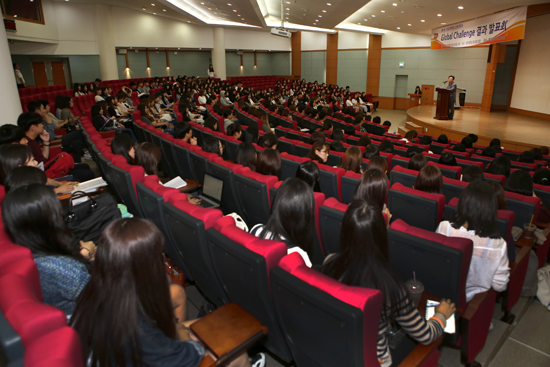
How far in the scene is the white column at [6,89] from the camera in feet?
15.3

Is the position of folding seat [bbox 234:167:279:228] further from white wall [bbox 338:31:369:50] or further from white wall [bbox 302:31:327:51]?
white wall [bbox 302:31:327:51]

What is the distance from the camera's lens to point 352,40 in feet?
68.2

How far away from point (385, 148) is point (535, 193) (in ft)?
8.29

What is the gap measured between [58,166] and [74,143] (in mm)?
1930

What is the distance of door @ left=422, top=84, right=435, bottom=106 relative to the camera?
1666 cm

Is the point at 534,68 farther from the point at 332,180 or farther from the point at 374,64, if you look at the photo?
the point at 332,180

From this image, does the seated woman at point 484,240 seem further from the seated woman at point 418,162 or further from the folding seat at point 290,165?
the folding seat at point 290,165

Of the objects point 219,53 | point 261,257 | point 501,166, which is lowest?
point 501,166

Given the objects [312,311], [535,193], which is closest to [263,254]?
[312,311]

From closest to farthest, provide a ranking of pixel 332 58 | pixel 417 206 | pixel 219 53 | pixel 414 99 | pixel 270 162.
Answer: pixel 417 206
pixel 270 162
pixel 414 99
pixel 219 53
pixel 332 58

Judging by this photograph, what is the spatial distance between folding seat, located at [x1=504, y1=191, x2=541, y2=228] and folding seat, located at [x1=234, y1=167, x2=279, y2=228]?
6.71ft

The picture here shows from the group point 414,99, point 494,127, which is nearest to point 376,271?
point 494,127

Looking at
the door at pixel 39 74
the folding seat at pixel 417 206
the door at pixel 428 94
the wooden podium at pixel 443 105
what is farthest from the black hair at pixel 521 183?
the door at pixel 39 74

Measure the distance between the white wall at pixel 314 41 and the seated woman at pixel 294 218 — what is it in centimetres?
2288
